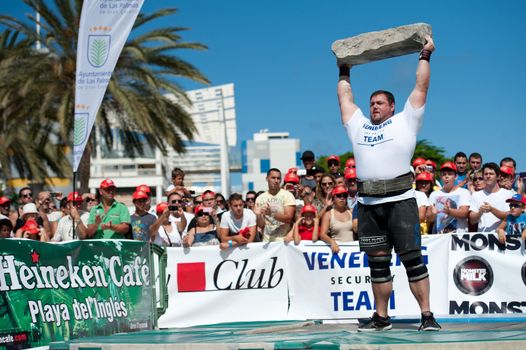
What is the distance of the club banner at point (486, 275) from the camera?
10.6 meters

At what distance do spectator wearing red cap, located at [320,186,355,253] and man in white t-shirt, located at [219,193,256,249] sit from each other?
1038mm

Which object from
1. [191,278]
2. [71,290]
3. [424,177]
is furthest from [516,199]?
[71,290]

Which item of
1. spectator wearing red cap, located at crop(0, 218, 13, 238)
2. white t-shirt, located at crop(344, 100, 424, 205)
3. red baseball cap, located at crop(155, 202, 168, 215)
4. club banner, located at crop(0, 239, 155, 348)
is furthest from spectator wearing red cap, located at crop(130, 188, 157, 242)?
→ white t-shirt, located at crop(344, 100, 424, 205)

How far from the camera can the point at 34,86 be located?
21672mm

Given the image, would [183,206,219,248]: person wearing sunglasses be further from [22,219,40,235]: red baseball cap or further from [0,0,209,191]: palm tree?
[0,0,209,191]: palm tree

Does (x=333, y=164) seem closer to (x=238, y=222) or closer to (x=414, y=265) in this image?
(x=238, y=222)

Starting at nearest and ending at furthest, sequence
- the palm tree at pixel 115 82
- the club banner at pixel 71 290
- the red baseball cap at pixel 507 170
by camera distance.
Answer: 1. the club banner at pixel 71 290
2. the red baseball cap at pixel 507 170
3. the palm tree at pixel 115 82

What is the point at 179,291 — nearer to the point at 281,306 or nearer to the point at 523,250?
the point at 281,306

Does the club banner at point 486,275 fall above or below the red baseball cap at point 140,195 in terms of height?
below

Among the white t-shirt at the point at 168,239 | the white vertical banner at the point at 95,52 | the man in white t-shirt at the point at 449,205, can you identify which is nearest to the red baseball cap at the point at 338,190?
the man in white t-shirt at the point at 449,205

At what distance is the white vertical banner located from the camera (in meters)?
11.7

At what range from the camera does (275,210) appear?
444 inches

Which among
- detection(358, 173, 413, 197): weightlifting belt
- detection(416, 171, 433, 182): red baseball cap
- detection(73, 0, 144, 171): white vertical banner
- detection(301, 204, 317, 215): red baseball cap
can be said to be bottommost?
detection(301, 204, 317, 215): red baseball cap

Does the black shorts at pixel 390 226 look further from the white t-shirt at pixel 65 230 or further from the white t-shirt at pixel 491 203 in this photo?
the white t-shirt at pixel 65 230
